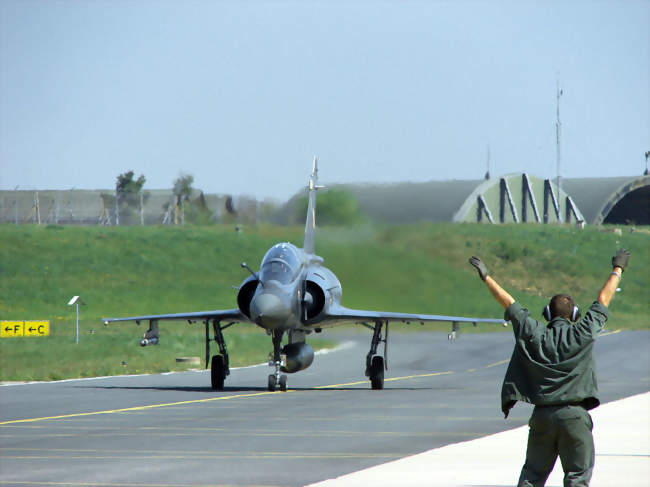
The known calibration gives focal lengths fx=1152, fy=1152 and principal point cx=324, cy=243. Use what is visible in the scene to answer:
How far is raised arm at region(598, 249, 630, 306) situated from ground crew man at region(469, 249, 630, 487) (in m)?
0.14

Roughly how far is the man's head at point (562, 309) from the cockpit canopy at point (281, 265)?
56.0 ft

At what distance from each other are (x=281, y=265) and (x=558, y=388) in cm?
1781

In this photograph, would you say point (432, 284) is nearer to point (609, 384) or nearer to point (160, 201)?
point (609, 384)

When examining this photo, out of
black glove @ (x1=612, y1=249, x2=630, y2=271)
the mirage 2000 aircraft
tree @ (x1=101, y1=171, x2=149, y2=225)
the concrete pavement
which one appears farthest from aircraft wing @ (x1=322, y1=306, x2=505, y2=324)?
tree @ (x1=101, y1=171, x2=149, y2=225)

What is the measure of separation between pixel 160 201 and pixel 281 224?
150 ft

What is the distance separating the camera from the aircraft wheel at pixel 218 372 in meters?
28.0

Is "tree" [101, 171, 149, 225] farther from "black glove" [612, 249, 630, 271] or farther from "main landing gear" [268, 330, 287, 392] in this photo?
"black glove" [612, 249, 630, 271]

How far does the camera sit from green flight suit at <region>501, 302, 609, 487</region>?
838cm

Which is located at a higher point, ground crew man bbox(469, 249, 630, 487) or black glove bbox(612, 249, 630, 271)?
black glove bbox(612, 249, 630, 271)

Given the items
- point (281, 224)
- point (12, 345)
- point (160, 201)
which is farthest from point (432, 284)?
point (160, 201)

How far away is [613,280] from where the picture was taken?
8.85 m

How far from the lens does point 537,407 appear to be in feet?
28.1

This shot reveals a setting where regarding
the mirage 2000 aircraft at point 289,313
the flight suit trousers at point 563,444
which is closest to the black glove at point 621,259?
the flight suit trousers at point 563,444

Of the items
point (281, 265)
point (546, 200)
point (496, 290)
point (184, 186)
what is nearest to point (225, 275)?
point (184, 186)
